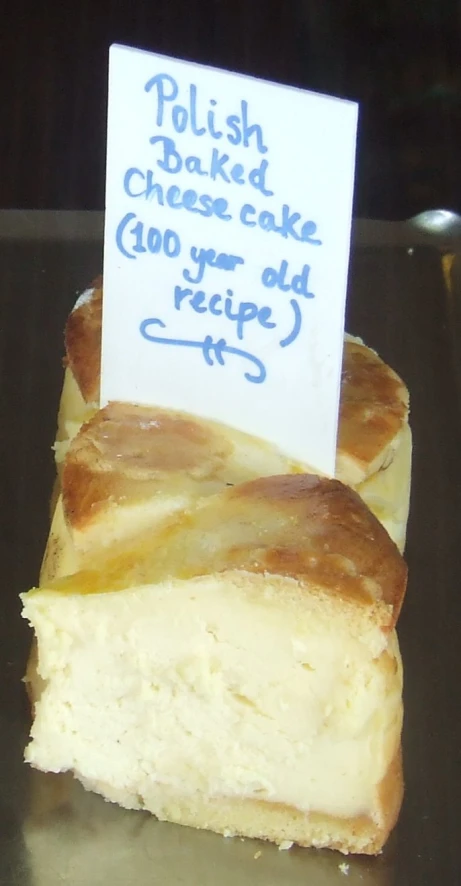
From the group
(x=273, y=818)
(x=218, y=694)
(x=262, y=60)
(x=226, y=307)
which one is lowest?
(x=273, y=818)

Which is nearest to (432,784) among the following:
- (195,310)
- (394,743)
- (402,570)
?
(394,743)

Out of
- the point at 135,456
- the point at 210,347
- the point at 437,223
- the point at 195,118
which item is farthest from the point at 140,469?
the point at 437,223

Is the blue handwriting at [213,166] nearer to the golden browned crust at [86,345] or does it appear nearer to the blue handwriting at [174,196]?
the blue handwriting at [174,196]

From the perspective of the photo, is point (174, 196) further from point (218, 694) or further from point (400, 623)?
point (400, 623)

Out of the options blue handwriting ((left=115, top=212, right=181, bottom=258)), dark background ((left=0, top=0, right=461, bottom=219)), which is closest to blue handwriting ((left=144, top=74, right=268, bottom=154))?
blue handwriting ((left=115, top=212, right=181, bottom=258))

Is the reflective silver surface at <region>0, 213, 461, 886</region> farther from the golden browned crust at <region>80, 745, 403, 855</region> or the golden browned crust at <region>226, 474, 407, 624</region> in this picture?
the golden browned crust at <region>226, 474, 407, 624</region>
